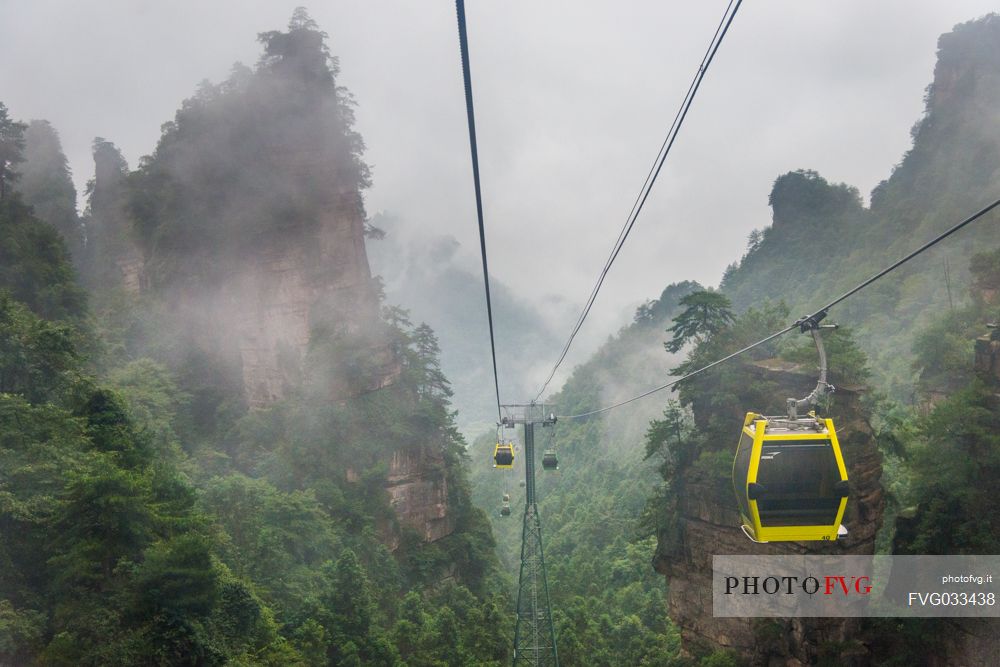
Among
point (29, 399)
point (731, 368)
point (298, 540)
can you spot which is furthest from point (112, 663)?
point (731, 368)

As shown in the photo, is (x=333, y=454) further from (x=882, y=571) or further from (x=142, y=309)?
(x=882, y=571)

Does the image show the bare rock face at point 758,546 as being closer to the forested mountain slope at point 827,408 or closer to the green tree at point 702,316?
the forested mountain slope at point 827,408

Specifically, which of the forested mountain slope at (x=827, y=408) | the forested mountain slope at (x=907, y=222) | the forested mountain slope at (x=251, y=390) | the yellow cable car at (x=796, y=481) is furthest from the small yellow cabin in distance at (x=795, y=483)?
the forested mountain slope at (x=907, y=222)

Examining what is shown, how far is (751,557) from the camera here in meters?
23.8

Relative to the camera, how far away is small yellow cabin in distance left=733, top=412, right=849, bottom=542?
23.6 ft

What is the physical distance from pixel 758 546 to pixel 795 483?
18.9 metres

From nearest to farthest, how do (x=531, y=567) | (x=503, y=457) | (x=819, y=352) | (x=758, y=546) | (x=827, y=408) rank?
(x=819, y=352), (x=827, y=408), (x=503, y=457), (x=531, y=567), (x=758, y=546)

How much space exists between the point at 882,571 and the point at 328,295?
→ 30434mm

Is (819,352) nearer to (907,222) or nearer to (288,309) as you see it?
(288,309)

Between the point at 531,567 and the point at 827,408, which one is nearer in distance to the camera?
the point at 827,408

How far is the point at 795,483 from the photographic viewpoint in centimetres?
723

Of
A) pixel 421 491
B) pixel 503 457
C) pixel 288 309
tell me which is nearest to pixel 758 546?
pixel 503 457

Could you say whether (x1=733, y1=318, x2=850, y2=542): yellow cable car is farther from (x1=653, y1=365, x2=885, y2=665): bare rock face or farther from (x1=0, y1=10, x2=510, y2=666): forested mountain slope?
(x1=653, y1=365, x2=885, y2=665): bare rock face

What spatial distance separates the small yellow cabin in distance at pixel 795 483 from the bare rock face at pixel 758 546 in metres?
16.6
